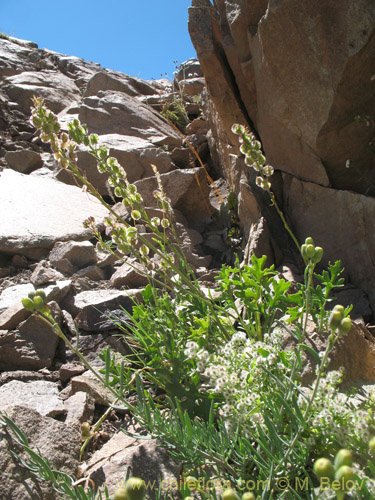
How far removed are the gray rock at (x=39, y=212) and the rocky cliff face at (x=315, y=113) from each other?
187 centimetres

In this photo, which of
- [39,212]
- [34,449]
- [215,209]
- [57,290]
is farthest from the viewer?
[215,209]

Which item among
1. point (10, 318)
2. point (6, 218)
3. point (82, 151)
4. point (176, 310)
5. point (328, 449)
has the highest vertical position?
point (82, 151)

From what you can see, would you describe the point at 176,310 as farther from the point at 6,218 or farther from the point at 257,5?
the point at 257,5

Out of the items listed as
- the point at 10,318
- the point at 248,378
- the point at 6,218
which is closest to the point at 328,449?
the point at 248,378

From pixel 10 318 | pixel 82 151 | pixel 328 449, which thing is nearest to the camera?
pixel 328 449

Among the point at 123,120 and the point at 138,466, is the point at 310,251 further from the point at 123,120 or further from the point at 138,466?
the point at 123,120

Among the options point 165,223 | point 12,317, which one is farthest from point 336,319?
point 12,317

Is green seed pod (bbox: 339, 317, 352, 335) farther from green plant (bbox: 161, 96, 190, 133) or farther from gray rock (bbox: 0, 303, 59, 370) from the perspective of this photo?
green plant (bbox: 161, 96, 190, 133)

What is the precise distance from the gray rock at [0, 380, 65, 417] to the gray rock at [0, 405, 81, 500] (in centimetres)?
27

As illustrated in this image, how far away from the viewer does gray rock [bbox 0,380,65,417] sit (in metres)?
2.33

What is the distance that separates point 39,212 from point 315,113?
10.1 ft

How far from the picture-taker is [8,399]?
8.09ft

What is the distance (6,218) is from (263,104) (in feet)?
9.57

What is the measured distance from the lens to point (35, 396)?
250cm
